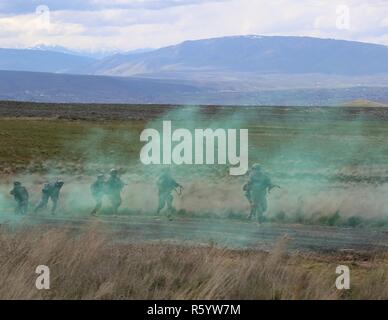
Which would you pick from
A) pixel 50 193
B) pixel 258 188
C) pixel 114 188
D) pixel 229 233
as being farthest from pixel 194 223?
pixel 50 193

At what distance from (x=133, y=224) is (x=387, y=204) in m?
9.58

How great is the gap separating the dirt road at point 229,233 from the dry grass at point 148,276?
4.57 metres

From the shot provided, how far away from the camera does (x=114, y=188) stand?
21469 mm

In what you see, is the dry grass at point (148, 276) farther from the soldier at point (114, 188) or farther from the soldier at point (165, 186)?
the soldier at point (114, 188)

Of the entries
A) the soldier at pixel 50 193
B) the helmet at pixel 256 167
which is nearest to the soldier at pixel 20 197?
the soldier at pixel 50 193

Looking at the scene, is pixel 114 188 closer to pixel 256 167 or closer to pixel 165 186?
pixel 165 186

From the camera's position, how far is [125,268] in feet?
29.9

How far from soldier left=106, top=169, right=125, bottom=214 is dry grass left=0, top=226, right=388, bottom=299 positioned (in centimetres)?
1061

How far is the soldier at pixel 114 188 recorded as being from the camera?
2125 centimetres

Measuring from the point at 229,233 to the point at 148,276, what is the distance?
29.3 ft

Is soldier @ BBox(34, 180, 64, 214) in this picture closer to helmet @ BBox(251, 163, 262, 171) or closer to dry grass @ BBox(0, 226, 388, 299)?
helmet @ BBox(251, 163, 262, 171)

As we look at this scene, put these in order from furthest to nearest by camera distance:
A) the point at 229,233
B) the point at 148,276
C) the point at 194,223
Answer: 1. the point at 194,223
2. the point at 229,233
3. the point at 148,276

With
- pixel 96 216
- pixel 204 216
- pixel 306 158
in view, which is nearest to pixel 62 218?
pixel 96 216
